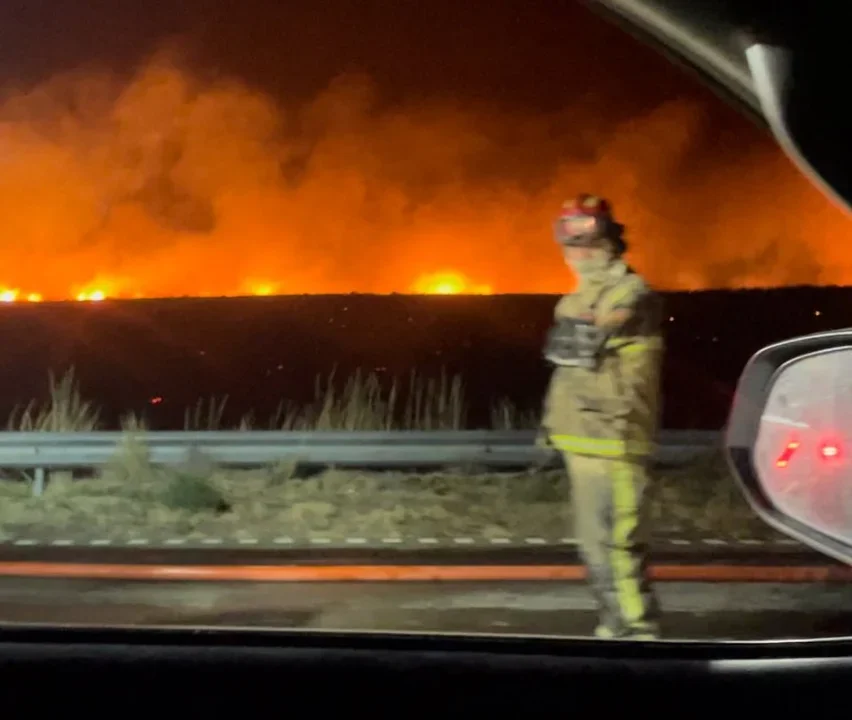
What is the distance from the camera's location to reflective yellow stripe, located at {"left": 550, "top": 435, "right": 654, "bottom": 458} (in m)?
3.97

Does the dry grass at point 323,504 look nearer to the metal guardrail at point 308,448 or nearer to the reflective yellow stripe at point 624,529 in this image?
the metal guardrail at point 308,448

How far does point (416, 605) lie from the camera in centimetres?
438

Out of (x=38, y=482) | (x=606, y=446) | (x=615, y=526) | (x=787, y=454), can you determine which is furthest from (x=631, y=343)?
(x=38, y=482)

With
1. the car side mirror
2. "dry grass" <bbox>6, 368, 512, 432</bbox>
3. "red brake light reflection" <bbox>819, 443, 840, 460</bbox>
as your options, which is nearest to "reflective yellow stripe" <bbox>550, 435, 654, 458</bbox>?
the car side mirror

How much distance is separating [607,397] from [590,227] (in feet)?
2.03

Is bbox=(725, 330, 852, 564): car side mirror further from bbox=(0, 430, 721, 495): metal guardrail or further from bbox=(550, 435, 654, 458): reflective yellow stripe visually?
bbox=(0, 430, 721, 495): metal guardrail

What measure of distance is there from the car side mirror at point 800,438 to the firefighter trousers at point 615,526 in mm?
1398

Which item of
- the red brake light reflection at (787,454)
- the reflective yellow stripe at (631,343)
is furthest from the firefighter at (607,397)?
the red brake light reflection at (787,454)

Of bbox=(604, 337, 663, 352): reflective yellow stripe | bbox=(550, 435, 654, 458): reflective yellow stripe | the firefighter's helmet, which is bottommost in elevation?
bbox=(550, 435, 654, 458): reflective yellow stripe

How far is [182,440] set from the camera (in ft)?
22.4

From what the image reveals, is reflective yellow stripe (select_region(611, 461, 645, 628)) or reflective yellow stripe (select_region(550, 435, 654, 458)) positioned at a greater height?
reflective yellow stripe (select_region(550, 435, 654, 458))

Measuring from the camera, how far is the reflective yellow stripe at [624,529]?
3.95m

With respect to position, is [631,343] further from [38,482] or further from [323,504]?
[38,482]

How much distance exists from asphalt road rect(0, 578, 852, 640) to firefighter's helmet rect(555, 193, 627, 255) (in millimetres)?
1358
